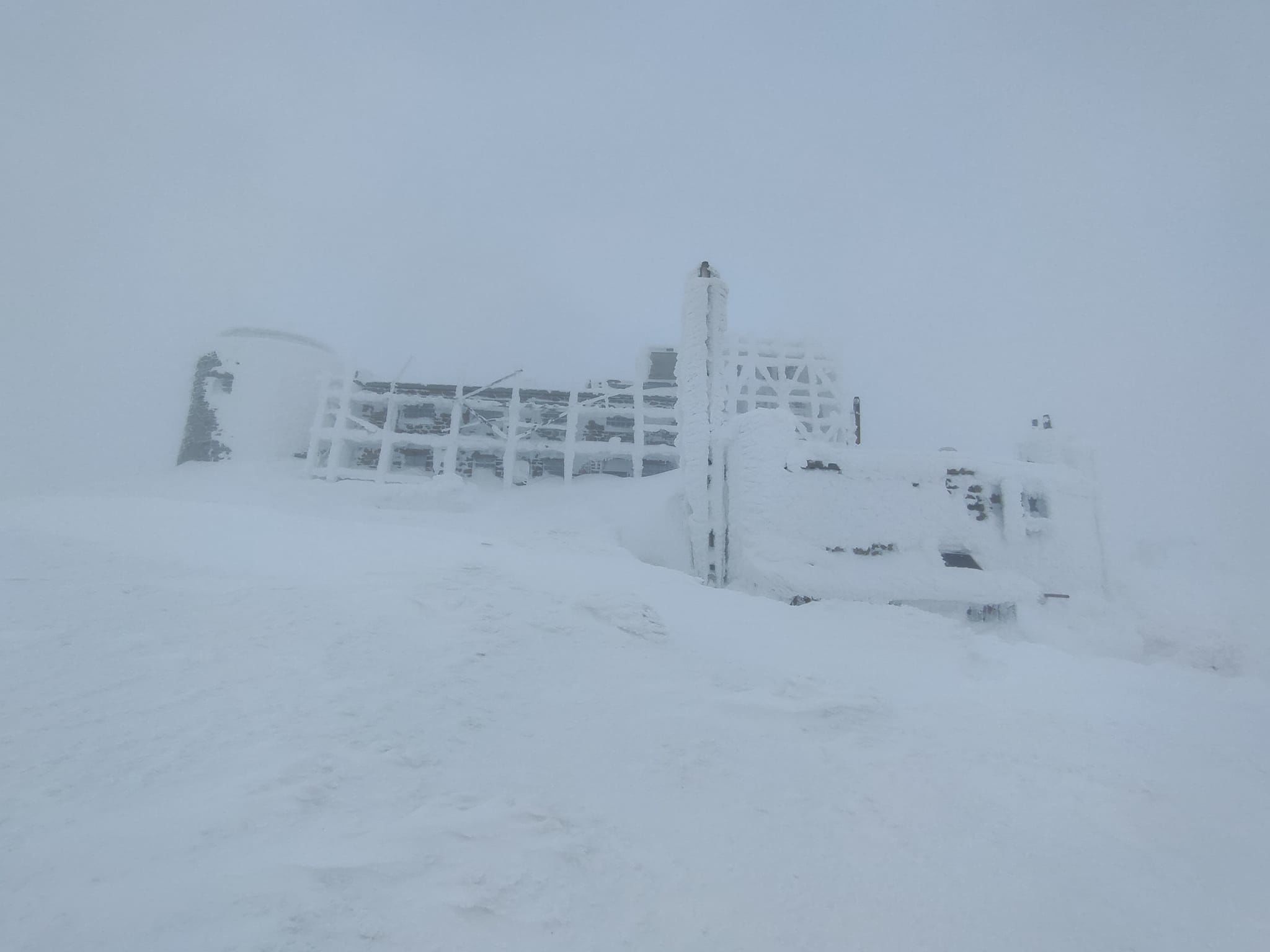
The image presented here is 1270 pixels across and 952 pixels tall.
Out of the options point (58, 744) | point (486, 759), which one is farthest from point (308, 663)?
point (486, 759)

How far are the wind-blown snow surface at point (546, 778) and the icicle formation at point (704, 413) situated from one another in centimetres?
667

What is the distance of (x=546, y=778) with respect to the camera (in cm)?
409

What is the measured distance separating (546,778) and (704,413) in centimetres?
1172

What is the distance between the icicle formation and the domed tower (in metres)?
19.8

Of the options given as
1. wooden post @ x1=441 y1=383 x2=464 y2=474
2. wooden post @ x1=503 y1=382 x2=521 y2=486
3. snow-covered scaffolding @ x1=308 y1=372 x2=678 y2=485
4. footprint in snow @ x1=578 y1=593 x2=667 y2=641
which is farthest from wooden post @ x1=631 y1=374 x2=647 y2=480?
footprint in snow @ x1=578 y1=593 x2=667 y2=641

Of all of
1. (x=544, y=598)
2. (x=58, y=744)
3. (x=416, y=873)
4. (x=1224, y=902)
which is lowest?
(x=1224, y=902)

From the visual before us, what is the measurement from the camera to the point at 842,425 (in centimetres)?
3047

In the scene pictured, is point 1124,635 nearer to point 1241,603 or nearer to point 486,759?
point 1241,603

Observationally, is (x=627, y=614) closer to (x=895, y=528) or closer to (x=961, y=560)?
(x=895, y=528)

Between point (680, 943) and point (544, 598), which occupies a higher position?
point (544, 598)

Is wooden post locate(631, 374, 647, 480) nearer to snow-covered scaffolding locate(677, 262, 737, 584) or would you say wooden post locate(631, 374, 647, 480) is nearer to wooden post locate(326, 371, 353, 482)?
snow-covered scaffolding locate(677, 262, 737, 584)

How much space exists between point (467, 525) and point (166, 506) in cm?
738

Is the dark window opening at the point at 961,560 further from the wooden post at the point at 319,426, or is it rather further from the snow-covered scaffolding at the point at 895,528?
the wooden post at the point at 319,426

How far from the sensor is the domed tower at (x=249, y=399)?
27.4 meters
